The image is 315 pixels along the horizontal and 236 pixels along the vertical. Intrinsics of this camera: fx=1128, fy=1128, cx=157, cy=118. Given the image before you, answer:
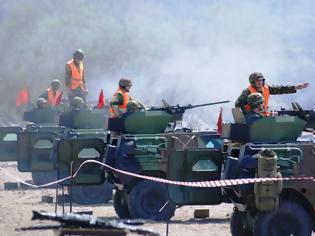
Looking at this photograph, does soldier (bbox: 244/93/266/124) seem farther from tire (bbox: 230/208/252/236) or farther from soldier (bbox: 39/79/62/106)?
soldier (bbox: 39/79/62/106)

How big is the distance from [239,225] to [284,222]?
3.39 feet

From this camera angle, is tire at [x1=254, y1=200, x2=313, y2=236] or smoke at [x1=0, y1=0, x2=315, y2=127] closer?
tire at [x1=254, y1=200, x2=313, y2=236]

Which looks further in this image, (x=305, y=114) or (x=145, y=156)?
(x=145, y=156)

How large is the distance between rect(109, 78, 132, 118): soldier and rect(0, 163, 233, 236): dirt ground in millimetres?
1791

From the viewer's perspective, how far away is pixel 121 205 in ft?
61.0

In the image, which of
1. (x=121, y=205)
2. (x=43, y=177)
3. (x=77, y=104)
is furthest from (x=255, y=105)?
(x=43, y=177)

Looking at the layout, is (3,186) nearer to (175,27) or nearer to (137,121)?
(137,121)

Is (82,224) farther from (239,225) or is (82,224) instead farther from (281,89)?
(281,89)

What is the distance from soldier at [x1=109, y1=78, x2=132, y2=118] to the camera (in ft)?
63.0

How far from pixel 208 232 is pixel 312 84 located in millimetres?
22977

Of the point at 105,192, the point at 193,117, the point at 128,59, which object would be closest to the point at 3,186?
the point at 105,192

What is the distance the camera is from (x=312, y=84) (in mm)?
38594

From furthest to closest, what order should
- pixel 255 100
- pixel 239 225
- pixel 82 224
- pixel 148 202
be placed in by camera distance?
1. pixel 148 202
2. pixel 255 100
3. pixel 239 225
4. pixel 82 224

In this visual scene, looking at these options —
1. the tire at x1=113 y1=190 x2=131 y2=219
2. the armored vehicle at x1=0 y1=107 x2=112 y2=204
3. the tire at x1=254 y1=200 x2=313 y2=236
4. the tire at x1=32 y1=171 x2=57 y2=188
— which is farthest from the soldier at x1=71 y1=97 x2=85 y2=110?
the tire at x1=254 y1=200 x2=313 y2=236
